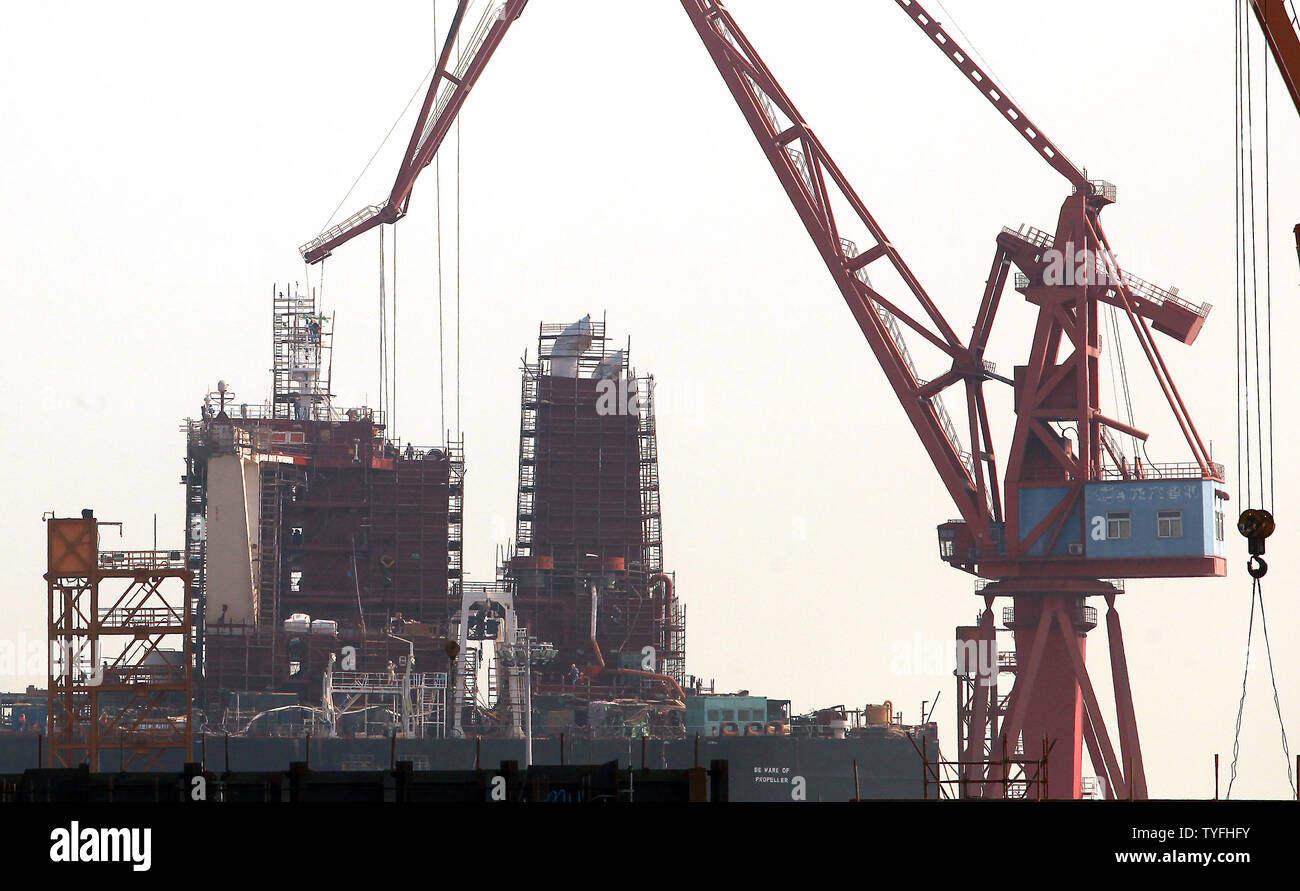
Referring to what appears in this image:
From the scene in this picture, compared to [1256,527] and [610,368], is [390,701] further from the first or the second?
[1256,527]

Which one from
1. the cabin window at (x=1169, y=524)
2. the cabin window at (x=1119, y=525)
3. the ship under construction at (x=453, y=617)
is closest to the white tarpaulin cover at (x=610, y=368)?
the ship under construction at (x=453, y=617)

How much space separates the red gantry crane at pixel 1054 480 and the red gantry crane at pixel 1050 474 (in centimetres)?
8

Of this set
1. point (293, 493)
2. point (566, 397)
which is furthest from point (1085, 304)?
point (293, 493)

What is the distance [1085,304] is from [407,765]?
175ft

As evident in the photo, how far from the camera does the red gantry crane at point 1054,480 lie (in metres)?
96.1

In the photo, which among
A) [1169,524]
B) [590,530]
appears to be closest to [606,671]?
[590,530]

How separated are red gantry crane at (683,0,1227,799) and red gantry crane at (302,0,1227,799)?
0.08m

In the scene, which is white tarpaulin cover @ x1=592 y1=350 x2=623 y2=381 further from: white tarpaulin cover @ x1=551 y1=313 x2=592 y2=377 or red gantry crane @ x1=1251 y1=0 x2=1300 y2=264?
red gantry crane @ x1=1251 y1=0 x2=1300 y2=264

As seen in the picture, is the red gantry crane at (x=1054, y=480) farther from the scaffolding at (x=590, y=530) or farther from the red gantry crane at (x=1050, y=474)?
the scaffolding at (x=590, y=530)

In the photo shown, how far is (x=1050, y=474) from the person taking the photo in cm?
9812

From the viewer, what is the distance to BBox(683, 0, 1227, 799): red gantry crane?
96.1 metres

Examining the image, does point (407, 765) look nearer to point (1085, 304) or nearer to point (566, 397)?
point (1085, 304)

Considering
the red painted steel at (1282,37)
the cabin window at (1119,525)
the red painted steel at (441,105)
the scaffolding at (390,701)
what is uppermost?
the red painted steel at (441,105)

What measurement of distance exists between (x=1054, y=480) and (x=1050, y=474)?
1.69 feet
